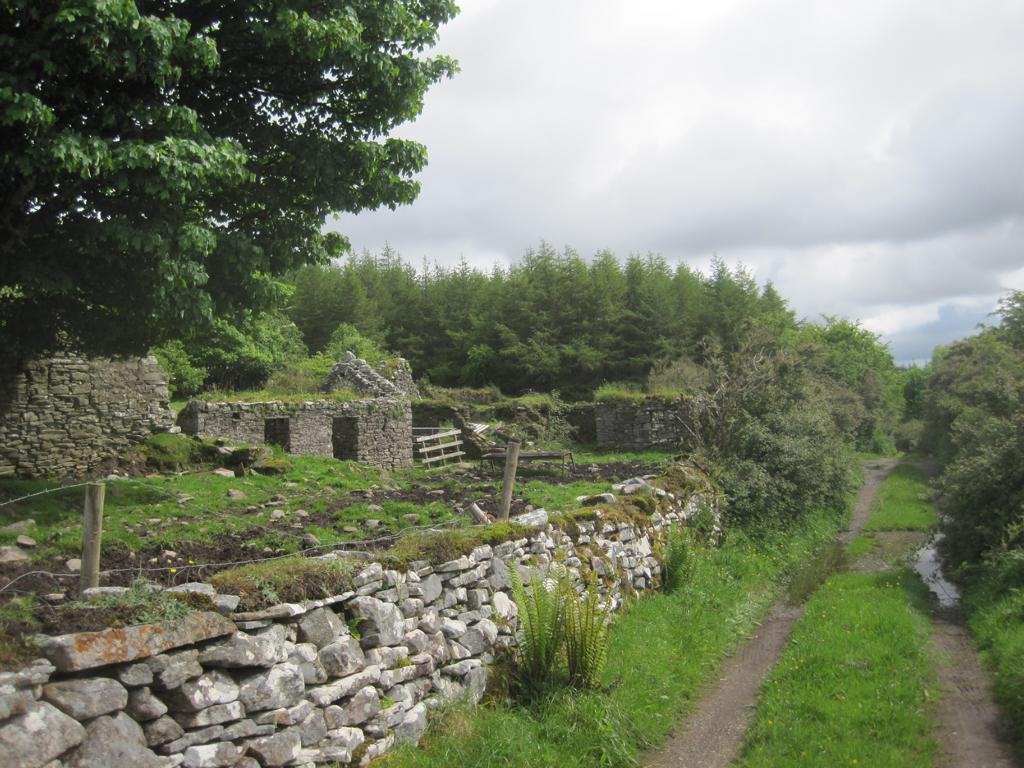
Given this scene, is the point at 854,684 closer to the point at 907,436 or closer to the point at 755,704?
the point at 755,704

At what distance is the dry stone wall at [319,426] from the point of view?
18163mm

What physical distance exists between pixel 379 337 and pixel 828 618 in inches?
1557

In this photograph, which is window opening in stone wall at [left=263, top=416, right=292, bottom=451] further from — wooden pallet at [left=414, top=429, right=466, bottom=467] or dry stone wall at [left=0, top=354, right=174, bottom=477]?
wooden pallet at [left=414, top=429, right=466, bottom=467]

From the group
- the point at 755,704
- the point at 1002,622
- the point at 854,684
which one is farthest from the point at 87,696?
the point at 1002,622

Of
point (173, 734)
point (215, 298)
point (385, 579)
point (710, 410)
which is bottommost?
point (173, 734)

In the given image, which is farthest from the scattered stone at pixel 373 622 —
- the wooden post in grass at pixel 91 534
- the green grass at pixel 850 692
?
the green grass at pixel 850 692

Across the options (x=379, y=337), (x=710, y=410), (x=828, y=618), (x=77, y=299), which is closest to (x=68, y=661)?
(x=77, y=299)

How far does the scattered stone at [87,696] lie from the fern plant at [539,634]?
3756 mm

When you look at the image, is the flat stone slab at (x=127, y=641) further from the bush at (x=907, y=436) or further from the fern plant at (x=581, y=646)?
the bush at (x=907, y=436)

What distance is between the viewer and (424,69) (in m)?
11.2

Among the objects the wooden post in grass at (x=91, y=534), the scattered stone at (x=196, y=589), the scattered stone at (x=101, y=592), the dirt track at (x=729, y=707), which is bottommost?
the dirt track at (x=729, y=707)

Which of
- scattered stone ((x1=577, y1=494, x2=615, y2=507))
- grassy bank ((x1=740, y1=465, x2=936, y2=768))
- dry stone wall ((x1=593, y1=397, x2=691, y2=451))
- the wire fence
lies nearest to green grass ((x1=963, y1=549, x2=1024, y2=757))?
grassy bank ((x1=740, y1=465, x2=936, y2=768))

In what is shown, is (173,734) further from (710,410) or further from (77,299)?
(710,410)

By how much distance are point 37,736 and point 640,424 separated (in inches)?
896
